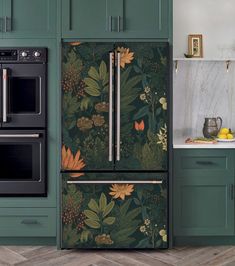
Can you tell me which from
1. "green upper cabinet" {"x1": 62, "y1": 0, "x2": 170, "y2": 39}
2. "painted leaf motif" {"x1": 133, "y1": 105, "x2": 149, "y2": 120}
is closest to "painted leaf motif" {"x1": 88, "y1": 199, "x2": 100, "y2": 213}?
"painted leaf motif" {"x1": 133, "y1": 105, "x2": 149, "y2": 120}

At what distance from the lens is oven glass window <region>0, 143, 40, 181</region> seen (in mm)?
3908

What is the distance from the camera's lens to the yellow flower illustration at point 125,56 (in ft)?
12.6

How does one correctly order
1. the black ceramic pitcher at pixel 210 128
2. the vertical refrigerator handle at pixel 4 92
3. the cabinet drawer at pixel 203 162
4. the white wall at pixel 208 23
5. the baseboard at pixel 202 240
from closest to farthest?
the vertical refrigerator handle at pixel 4 92 → the cabinet drawer at pixel 203 162 → the baseboard at pixel 202 240 → the black ceramic pitcher at pixel 210 128 → the white wall at pixel 208 23

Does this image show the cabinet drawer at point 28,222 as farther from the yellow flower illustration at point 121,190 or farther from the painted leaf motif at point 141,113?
the painted leaf motif at point 141,113

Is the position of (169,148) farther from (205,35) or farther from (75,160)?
(205,35)

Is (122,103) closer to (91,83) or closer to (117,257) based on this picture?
(91,83)

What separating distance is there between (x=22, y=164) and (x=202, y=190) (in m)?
1.45

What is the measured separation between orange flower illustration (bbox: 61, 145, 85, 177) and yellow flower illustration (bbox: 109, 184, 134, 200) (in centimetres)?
28

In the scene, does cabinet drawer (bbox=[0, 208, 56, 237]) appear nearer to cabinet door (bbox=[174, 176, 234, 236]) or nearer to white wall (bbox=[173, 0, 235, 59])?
cabinet door (bbox=[174, 176, 234, 236])

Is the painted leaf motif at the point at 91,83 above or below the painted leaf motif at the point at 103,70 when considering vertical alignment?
below

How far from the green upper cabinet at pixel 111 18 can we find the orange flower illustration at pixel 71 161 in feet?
3.01

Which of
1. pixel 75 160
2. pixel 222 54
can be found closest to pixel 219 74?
pixel 222 54

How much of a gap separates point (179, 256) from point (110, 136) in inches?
42.1

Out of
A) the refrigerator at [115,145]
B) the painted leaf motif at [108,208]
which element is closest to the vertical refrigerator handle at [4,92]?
the refrigerator at [115,145]
